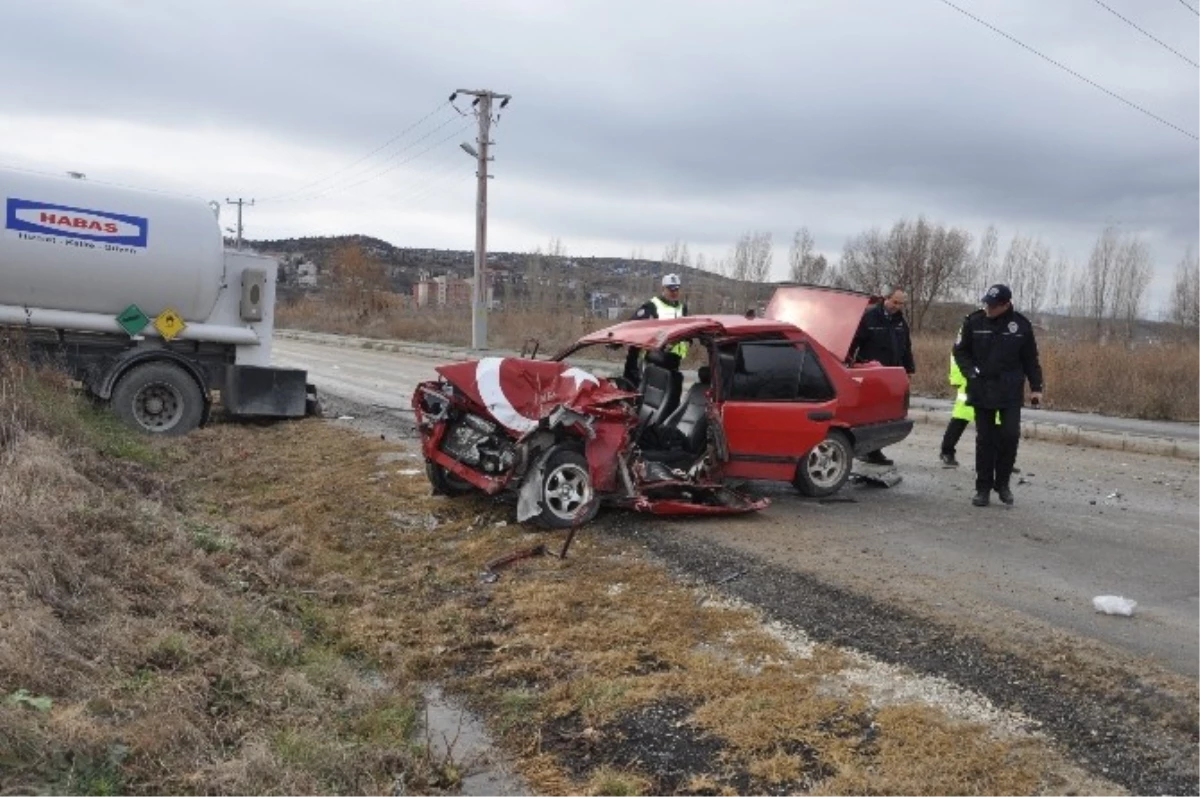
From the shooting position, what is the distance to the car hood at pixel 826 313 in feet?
29.7

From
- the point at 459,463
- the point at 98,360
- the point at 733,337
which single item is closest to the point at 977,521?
the point at 733,337

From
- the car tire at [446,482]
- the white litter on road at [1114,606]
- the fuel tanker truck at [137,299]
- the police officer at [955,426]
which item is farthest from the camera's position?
the fuel tanker truck at [137,299]

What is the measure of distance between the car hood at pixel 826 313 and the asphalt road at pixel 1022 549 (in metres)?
1.45

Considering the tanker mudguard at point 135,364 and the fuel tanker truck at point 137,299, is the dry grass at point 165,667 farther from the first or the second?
the fuel tanker truck at point 137,299

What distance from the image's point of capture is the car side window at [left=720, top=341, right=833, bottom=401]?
7832mm

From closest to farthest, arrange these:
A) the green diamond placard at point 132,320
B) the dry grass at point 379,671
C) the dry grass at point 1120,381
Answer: the dry grass at point 379,671
the green diamond placard at point 132,320
the dry grass at point 1120,381

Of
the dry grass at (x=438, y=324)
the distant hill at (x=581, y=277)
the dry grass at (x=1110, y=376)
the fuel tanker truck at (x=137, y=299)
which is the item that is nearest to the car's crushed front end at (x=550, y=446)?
the fuel tanker truck at (x=137, y=299)

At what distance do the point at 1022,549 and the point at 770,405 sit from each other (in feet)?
7.23

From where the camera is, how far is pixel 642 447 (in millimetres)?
7781

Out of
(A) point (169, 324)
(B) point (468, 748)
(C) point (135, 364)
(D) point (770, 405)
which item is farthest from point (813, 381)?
(C) point (135, 364)

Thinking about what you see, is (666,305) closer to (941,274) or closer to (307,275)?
(941,274)

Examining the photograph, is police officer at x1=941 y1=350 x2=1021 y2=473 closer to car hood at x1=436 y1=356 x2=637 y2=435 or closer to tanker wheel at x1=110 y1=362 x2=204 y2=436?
car hood at x1=436 y1=356 x2=637 y2=435

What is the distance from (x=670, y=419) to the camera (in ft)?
26.3

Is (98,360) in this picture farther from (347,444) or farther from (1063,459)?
(1063,459)
